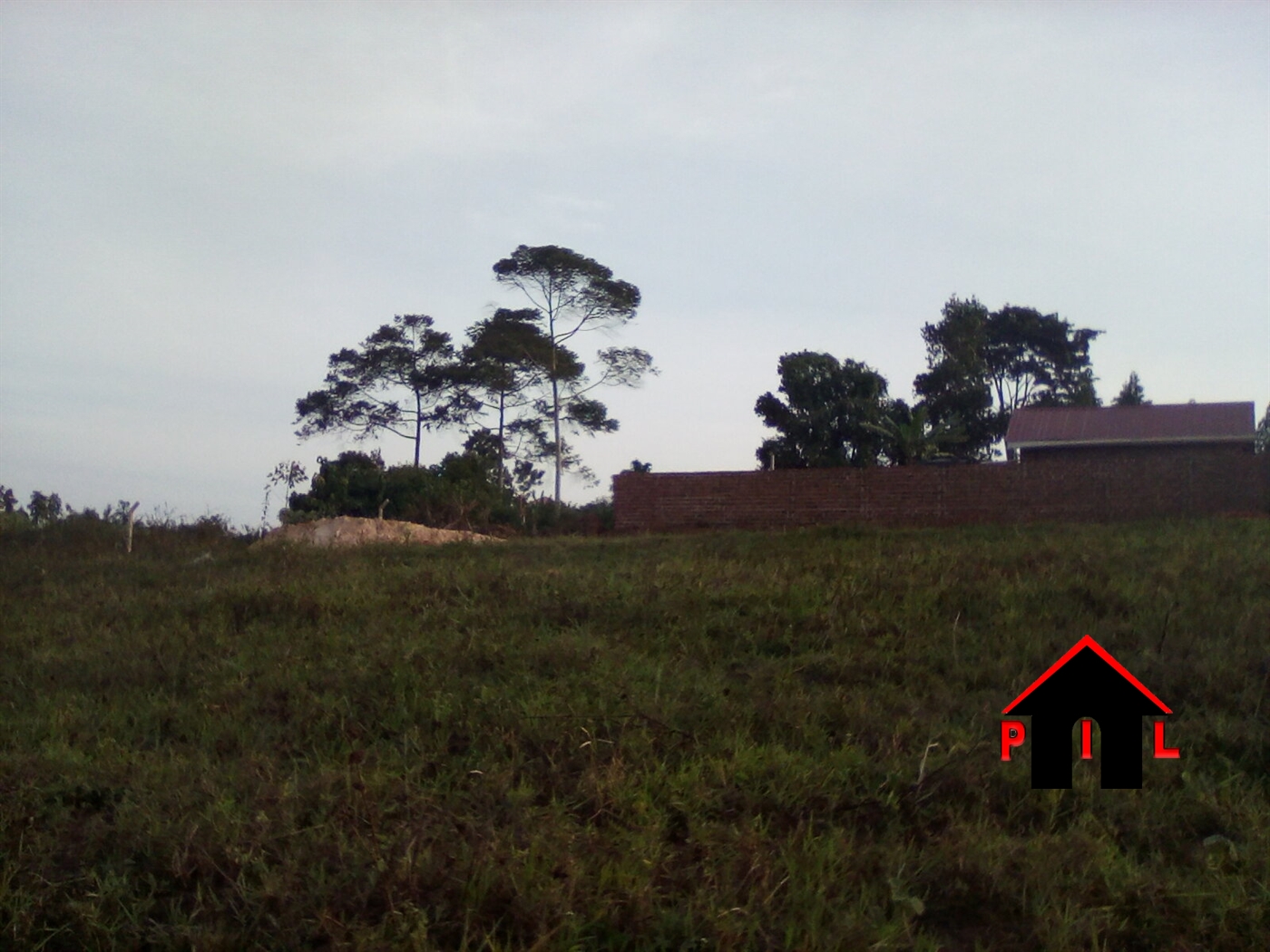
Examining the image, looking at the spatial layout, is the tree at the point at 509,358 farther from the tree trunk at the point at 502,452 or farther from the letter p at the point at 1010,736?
the letter p at the point at 1010,736

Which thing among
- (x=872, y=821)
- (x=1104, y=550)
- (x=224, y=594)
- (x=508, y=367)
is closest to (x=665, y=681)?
(x=872, y=821)

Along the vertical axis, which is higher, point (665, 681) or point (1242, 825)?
point (665, 681)

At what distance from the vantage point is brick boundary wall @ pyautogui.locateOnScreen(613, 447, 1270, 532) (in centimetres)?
1536

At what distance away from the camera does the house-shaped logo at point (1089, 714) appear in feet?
12.0

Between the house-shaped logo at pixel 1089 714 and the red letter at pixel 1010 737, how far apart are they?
0.04 ft

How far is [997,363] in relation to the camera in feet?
112

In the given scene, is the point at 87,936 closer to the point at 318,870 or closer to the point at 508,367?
the point at 318,870

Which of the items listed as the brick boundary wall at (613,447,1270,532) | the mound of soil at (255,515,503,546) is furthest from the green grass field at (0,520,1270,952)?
the brick boundary wall at (613,447,1270,532)

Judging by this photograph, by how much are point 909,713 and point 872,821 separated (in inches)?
46.3

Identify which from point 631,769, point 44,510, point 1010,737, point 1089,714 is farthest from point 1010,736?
point 44,510

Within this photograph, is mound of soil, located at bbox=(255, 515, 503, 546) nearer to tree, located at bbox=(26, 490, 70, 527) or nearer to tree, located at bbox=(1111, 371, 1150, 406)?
tree, located at bbox=(26, 490, 70, 527)

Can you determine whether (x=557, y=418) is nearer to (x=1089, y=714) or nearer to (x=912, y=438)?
(x=912, y=438)

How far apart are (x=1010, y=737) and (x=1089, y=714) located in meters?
0.65

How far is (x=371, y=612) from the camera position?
7.76 m
